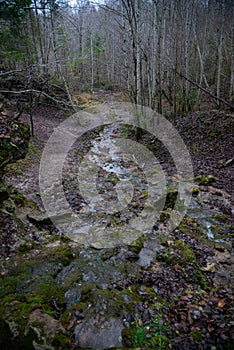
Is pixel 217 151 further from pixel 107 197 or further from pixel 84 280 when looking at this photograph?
pixel 84 280

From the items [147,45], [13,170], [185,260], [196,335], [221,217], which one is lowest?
[221,217]

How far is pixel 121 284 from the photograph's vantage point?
3.87 meters

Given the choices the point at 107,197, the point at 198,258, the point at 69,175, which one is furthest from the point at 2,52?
the point at 198,258

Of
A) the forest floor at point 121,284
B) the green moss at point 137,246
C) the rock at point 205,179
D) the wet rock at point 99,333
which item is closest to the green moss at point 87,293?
the forest floor at point 121,284

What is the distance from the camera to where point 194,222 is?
19.0ft

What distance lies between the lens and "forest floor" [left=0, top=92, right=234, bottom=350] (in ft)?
9.46

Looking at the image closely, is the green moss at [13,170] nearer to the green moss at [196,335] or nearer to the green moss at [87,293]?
the green moss at [87,293]

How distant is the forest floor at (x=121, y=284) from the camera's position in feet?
9.46

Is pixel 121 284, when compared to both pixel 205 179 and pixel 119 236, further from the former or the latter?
pixel 205 179

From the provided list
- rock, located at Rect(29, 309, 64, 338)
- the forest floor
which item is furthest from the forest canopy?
rock, located at Rect(29, 309, 64, 338)

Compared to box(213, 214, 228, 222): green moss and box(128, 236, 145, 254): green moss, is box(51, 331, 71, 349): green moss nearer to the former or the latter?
box(128, 236, 145, 254): green moss

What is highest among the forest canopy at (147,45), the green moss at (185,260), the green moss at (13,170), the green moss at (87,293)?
the forest canopy at (147,45)

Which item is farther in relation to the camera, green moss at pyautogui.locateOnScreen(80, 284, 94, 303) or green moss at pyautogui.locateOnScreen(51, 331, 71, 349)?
green moss at pyautogui.locateOnScreen(80, 284, 94, 303)

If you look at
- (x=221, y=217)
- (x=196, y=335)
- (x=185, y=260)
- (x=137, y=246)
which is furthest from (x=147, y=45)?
(x=196, y=335)
